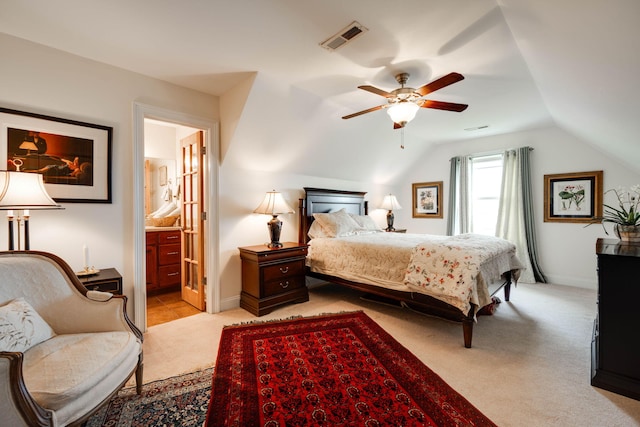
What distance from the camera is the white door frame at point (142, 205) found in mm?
2623

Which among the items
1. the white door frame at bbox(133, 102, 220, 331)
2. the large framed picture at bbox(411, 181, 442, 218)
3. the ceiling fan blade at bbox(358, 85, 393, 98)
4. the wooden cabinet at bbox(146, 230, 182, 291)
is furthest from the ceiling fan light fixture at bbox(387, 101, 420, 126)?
the large framed picture at bbox(411, 181, 442, 218)

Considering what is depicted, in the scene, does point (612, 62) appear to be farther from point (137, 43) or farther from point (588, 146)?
point (137, 43)

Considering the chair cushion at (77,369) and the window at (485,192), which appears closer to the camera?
the chair cushion at (77,369)

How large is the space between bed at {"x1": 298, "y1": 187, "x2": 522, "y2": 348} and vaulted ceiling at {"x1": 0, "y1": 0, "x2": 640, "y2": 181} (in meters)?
1.24

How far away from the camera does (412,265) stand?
273 cm

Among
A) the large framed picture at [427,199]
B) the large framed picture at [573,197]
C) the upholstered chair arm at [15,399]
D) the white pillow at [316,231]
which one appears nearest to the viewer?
the upholstered chair arm at [15,399]

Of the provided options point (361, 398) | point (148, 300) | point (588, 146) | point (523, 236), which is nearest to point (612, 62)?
point (361, 398)

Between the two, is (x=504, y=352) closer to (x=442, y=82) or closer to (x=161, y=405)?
(x=442, y=82)

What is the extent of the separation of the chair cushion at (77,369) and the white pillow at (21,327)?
1.8 inches

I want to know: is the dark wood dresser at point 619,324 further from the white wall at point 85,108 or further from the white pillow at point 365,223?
the white wall at point 85,108

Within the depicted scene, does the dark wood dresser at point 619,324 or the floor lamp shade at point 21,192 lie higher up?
the floor lamp shade at point 21,192

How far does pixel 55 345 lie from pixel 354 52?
2832 mm

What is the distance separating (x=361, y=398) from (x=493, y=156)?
4.99 metres

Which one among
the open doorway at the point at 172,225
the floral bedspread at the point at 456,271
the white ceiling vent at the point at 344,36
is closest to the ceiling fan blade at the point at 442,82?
the white ceiling vent at the point at 344,36
